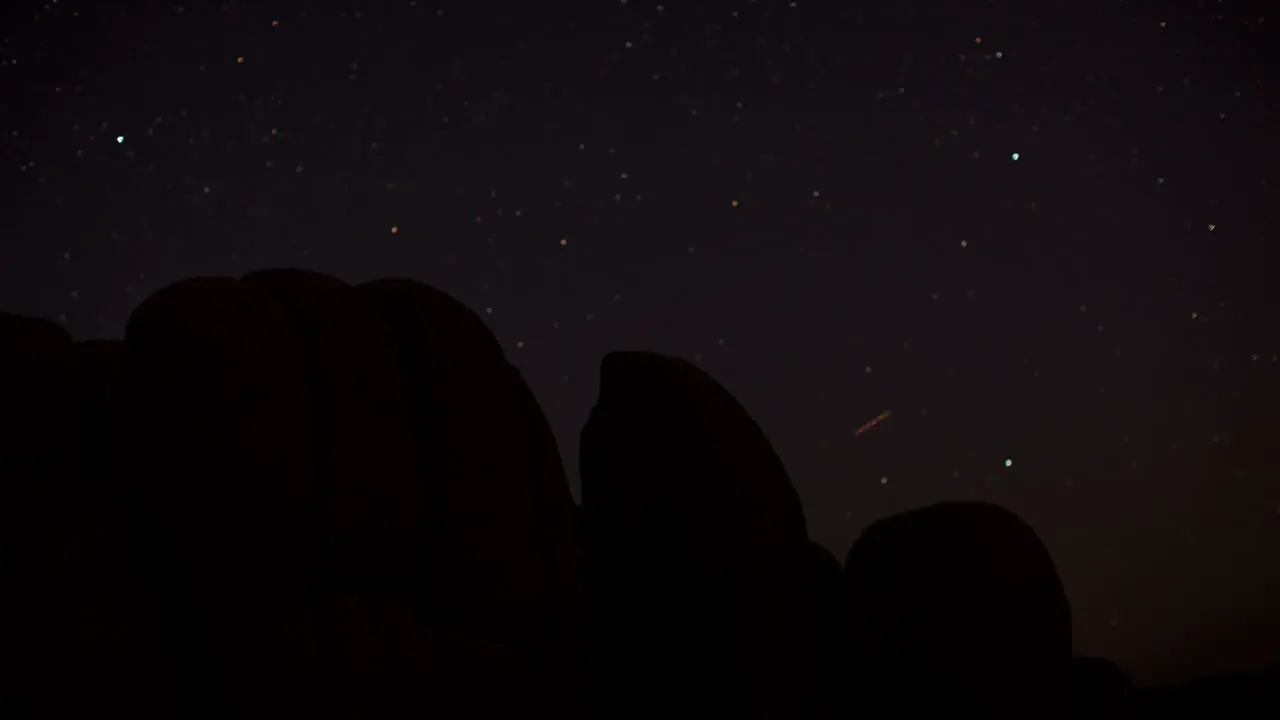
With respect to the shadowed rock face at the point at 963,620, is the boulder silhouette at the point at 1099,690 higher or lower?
lower

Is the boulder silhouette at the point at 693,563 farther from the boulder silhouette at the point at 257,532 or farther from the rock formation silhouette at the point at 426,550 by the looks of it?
the boulder silhouette at the point at 257,532

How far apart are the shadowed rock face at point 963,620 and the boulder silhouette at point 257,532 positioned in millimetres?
999

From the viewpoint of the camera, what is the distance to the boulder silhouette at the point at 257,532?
5.69 ft

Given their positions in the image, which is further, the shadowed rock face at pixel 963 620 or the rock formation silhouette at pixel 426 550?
the shadowed rock face at pixel 963 620

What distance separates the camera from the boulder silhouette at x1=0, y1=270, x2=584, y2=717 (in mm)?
1735

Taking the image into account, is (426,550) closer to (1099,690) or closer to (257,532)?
(257,532)

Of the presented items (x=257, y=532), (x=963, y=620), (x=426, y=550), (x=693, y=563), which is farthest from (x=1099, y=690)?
(x=257, y=532)

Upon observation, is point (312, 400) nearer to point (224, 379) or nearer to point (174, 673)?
point (224, 379)

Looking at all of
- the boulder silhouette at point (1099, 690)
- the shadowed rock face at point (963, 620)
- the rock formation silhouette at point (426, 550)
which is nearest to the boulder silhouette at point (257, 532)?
the rock formation silhouette at point (426, 550)

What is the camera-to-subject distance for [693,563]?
2520 millimetres

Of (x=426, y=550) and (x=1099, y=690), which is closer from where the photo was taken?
(x=426, y=550)

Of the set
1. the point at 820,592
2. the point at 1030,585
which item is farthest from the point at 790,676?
the point at 1030,585

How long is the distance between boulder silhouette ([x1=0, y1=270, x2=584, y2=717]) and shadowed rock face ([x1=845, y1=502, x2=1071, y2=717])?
1.00 m

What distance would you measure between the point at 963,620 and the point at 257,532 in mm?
1971
